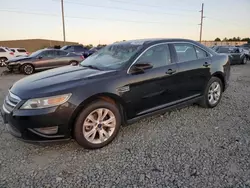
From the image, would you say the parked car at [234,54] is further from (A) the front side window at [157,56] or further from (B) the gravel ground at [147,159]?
(A) the front side window at [157,56]

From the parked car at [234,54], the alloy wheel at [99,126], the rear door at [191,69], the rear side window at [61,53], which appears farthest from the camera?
the parked car at [234,54]

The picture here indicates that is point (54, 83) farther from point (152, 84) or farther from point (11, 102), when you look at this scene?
point (152, 84)

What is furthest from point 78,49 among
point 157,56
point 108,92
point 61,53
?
point 108,92

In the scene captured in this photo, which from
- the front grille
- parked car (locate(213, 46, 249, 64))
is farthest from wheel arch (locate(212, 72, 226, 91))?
parked car (locate(213, 46, 249, 64))

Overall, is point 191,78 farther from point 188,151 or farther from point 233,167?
point 233,167

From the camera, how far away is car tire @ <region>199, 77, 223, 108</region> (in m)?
4.65

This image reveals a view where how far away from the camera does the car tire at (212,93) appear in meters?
4.65

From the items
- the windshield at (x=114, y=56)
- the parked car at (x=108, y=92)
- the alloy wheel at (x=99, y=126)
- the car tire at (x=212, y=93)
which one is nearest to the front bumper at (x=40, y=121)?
the parked car at (x=108, y=92)

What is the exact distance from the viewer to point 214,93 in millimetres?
4836

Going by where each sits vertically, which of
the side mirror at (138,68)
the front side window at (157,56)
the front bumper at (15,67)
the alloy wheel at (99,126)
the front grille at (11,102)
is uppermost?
the front side window at (157,56)

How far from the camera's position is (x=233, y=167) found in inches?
104

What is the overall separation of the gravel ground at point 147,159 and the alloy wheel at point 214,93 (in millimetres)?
858

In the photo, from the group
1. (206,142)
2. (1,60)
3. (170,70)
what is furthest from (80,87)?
(1,60)

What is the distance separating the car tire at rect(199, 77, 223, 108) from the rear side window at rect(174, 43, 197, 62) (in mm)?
771
